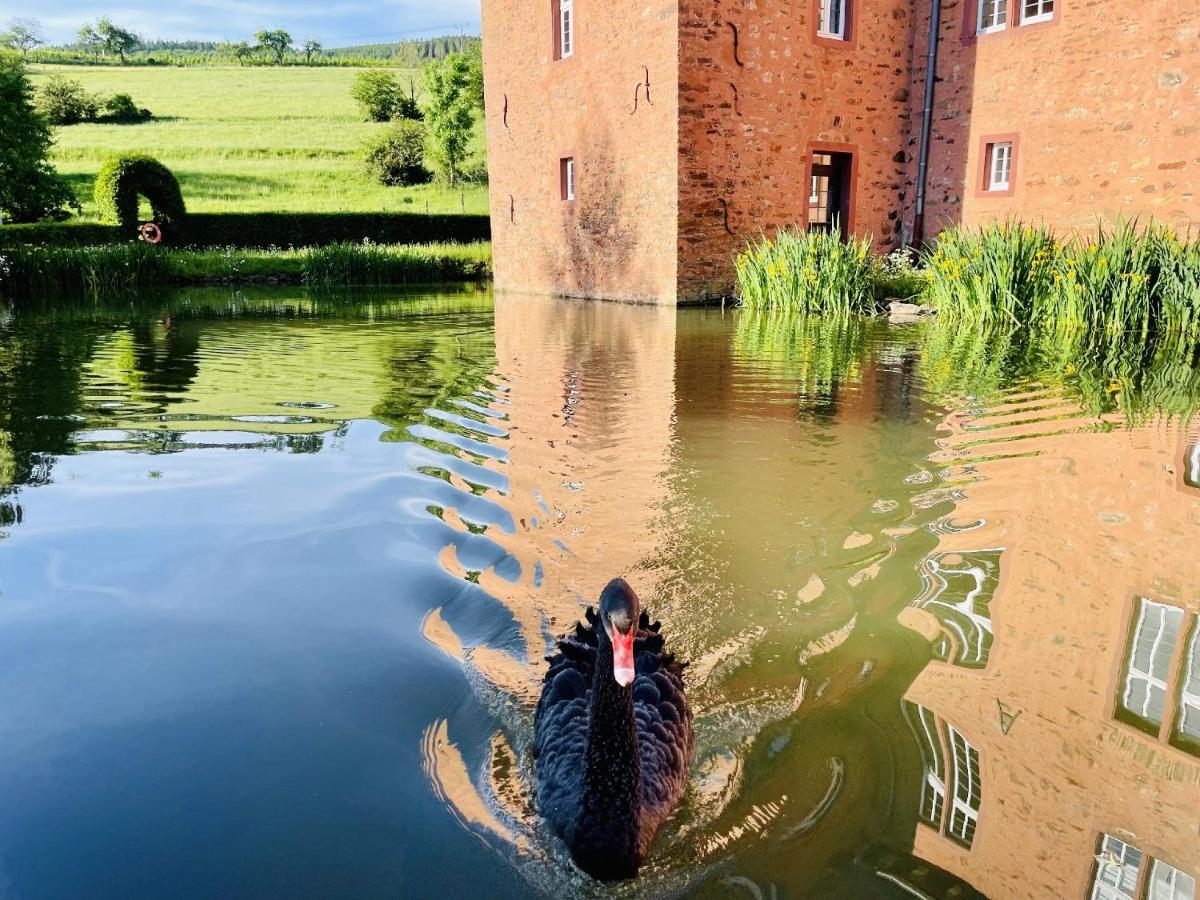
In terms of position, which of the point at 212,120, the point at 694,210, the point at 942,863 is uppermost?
the point at 212,120

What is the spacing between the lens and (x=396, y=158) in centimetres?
4325

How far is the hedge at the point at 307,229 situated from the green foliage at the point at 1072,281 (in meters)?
22.2

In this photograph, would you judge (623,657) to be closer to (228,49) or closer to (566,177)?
(566,177)

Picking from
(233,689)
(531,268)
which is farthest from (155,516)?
(531,268)

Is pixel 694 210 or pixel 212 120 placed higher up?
pixel 212 120

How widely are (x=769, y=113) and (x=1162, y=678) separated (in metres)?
14.1

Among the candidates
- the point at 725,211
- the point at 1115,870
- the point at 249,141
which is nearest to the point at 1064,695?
the point at 1115,870

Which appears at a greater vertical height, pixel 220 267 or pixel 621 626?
pixel 220 267

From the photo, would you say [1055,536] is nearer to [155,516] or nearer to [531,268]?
[155,516]

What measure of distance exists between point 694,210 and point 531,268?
659 centimetres

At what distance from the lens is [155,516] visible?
15.9 feet

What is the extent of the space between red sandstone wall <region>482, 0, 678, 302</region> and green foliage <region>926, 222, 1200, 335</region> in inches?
209

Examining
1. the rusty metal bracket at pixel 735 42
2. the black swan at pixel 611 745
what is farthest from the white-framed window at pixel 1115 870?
the rusty metal bracket at pixel 735 42

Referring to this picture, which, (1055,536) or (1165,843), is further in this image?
(1055,536)
